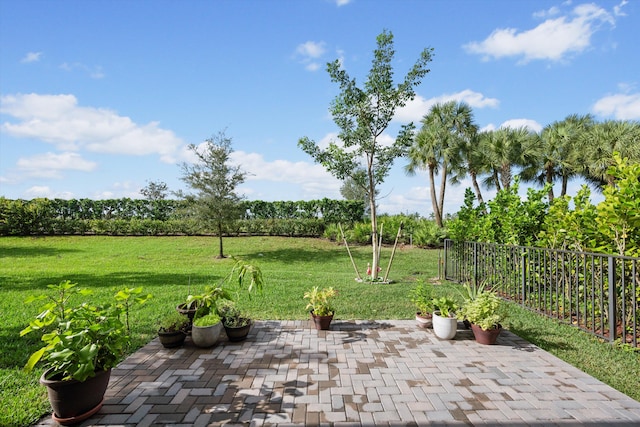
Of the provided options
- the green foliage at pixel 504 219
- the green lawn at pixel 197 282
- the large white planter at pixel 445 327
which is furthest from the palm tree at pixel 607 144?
the large white planter at pixel 445 327

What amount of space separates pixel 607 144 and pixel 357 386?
21.4 metres

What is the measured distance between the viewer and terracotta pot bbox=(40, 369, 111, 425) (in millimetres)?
2428

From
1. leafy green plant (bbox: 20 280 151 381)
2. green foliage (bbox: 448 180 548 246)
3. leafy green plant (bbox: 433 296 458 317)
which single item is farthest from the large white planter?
leafy green plant (bbox: 20 280 151 381)

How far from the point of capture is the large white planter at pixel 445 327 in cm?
434

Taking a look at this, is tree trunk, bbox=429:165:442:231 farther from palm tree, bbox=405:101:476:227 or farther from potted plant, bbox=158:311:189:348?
potted plant, bbox=158:311:189:348

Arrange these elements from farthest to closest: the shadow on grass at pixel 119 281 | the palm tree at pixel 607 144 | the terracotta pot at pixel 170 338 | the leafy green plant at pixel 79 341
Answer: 1. the palm tree at pixel 607 144
2. the shadow on grass at pixel 119 281
3. the terracotta pot at pixel 170 338
4. the leafy green plant at pixel 79 341

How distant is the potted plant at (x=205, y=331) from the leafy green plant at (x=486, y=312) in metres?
3.39

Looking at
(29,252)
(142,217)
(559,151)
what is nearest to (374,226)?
(29,252)

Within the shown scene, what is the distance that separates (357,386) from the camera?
3.05m

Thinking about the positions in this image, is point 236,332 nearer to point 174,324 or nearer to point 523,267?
point 174,324

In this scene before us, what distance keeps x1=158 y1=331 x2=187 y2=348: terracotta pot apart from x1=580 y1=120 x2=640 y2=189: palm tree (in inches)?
803

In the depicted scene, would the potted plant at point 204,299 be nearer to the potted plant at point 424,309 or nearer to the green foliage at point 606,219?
the potted plant at point 424,309

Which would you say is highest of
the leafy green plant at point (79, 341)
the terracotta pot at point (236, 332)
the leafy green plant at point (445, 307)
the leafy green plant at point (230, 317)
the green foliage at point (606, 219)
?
the green foliage at point (606, 219)

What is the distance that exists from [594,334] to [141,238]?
59.8 ft
